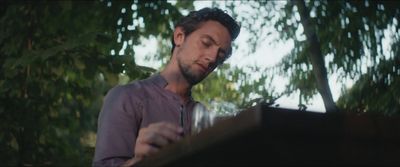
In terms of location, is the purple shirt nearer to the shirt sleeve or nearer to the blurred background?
the shirt sleeve

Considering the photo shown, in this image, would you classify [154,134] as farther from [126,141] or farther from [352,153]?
[352,153]

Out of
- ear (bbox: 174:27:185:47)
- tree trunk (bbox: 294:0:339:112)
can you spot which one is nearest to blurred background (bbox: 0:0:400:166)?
tree trunk (bbox: 294:0:339:112)

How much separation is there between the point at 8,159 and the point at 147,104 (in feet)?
13.2

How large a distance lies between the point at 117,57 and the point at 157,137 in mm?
4435

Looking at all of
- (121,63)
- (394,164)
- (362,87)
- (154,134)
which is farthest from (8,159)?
(394,164)

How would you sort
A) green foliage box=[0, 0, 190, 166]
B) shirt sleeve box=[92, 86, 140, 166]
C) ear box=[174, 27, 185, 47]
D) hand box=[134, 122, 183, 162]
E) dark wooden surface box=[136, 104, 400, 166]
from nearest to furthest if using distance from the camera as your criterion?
dark wooden surface box=[136, 104, 400, 166] → hand box=[134, 122, 183, 162] → shirt sleeve box=[92, 86, 140, 166] → ear box=[174, 27, 185, 47] → green foliage box=[0, 0, 190, 166]

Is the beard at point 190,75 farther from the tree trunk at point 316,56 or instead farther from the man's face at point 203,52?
the tree trunk at point 316,56

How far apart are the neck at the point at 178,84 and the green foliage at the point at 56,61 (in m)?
3.37

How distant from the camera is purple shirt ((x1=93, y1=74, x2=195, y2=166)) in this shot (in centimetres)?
196

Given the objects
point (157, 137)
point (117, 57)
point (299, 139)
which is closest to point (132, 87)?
point (157, 137)

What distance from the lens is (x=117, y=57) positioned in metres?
6.11

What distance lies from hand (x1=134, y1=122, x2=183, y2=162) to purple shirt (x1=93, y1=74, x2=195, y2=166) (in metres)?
0.09

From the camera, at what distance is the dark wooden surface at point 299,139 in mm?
1050

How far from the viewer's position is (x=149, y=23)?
7207 millimetres
